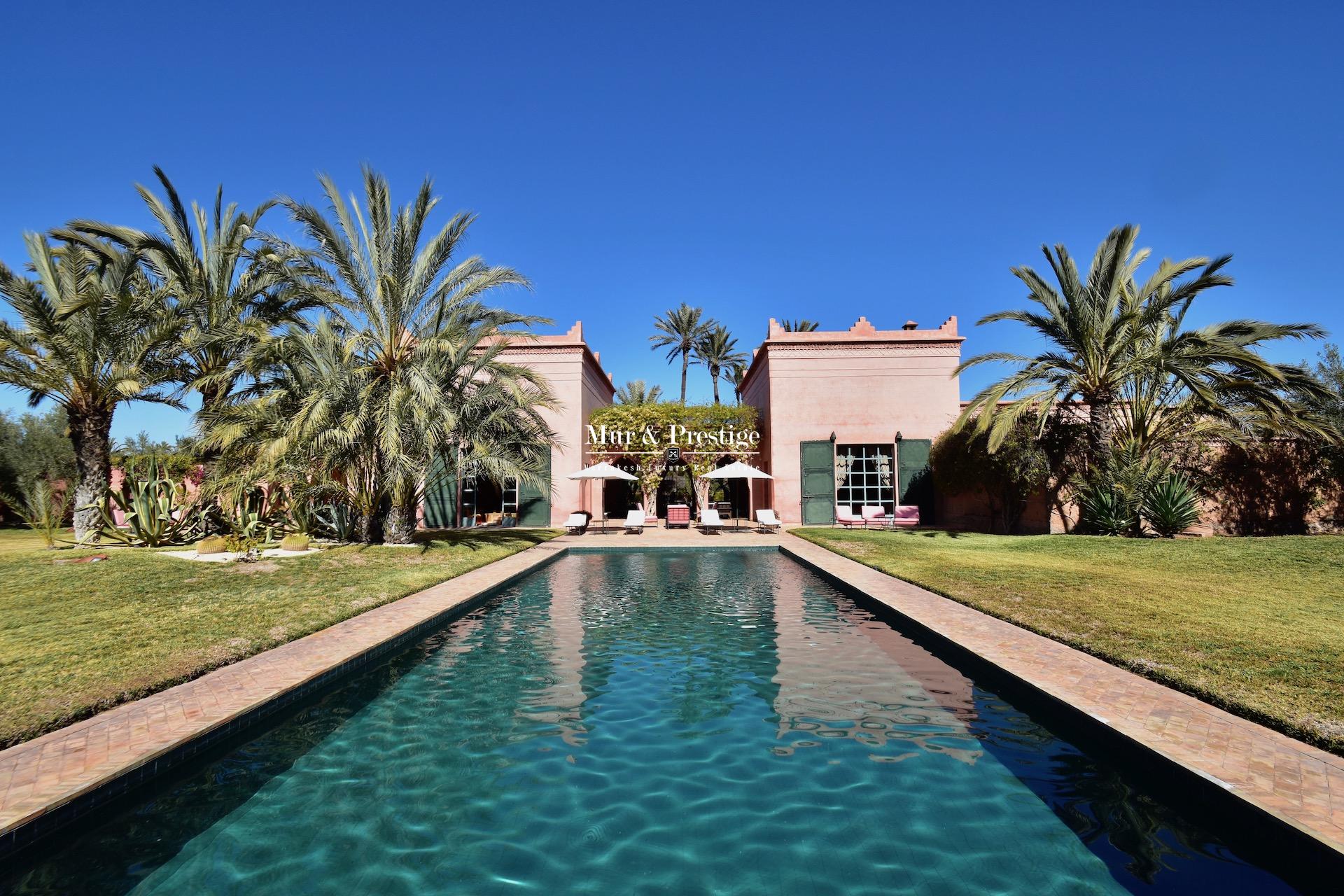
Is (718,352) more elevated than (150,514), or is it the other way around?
(718,352)

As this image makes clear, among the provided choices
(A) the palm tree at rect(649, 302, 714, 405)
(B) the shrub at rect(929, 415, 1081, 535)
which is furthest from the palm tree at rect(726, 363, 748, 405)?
(B) the shrub at rect(929, 415, 1081, 535)

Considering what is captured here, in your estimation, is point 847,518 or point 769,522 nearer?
point 769,522

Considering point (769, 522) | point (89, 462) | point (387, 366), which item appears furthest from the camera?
point (769, 522)

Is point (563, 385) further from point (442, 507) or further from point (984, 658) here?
point (984, 658)

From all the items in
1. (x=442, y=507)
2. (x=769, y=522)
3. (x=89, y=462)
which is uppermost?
(x=89, y=462)

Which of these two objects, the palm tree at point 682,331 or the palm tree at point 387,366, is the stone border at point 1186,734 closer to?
the palm tree at point 387,366

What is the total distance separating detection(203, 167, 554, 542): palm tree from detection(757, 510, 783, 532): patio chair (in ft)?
23.8

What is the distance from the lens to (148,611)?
6.72 meters

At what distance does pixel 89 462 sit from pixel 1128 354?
22.3m

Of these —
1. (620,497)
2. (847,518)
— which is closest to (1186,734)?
(847,518)

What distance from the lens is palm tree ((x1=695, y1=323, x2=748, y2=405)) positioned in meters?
34.8

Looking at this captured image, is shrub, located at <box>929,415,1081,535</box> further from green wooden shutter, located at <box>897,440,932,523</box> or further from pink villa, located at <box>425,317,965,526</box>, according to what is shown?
pink villa, located at <box>425,317,965,526</box>

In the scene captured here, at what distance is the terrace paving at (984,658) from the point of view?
2756 mm

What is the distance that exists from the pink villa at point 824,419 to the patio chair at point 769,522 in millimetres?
2213
